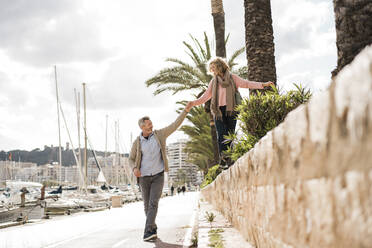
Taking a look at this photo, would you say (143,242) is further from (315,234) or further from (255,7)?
(315,234)

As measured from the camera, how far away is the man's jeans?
7012 millimetres

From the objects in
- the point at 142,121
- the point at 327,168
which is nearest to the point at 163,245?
the point at 142,121

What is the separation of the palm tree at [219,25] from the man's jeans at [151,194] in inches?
346

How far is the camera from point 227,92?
23.6ft

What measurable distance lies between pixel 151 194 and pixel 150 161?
1.96 feet

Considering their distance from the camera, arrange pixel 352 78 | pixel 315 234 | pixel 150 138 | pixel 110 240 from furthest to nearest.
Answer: pixel 110 240, pixel 150 138, pixel 315 234, pixel 352 78

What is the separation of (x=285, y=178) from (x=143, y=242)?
→ 5.68m

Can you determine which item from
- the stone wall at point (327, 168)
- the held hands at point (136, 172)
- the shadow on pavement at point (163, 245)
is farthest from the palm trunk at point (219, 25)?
the stone wall at point (327, 168)

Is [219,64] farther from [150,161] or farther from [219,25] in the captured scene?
[219,25]

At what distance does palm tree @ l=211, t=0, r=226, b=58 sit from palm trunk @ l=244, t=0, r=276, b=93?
6.23 metres

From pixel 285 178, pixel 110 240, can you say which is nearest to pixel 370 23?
pixel 285 178

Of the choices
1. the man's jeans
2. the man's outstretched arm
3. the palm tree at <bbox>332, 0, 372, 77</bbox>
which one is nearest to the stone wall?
the palm tree at <bbox>332, 0, 372, 77</bbox>

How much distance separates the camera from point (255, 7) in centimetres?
863

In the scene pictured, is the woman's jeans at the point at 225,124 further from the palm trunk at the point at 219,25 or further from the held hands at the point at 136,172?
the palm trunk at the point at 219,25
